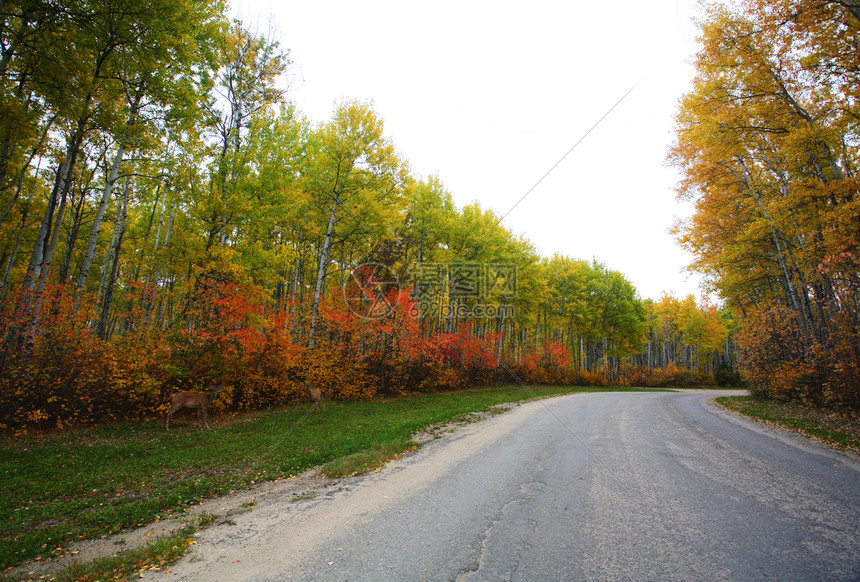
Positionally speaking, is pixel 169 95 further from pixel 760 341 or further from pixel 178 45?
pixel 760 341

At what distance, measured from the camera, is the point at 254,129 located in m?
12.4

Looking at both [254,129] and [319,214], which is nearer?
[254,129]

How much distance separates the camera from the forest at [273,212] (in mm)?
7641

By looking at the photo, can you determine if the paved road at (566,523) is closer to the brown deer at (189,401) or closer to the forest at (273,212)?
the brown deer at (189,401)

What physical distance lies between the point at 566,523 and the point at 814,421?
11.7m

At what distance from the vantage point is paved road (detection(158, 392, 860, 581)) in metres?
2.82

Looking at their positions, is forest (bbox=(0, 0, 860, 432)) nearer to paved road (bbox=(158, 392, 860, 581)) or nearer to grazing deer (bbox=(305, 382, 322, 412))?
grazing deer (bbox=(305, 382, 322, 412))

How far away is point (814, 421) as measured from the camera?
9852 mm

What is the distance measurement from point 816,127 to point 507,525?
1401 centimetres

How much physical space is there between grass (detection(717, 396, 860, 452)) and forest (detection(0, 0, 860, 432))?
0.86 m

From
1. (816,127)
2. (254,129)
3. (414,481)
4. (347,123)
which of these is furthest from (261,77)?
(816,127)

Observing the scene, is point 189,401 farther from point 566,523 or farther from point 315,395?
point 566,523

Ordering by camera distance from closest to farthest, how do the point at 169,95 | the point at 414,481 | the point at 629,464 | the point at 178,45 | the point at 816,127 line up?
the point at 414,481
the point at 629,464
the point at 178,45
the point at 169,95
the point at 816,127

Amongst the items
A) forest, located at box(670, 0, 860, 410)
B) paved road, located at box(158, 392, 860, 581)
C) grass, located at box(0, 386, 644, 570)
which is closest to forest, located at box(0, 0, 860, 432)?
forest, located at box(670, 0, 860, 410)
